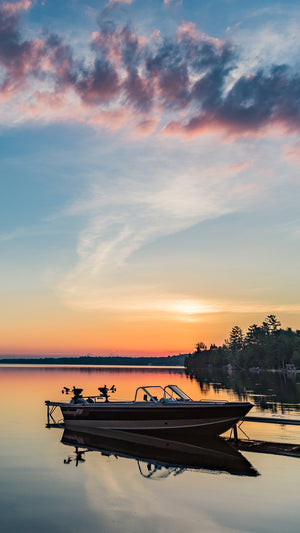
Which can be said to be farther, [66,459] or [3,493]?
[66,459]

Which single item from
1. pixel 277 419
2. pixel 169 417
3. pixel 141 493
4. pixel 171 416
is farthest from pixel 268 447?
pixel 141 493

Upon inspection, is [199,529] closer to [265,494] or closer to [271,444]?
[265,494]

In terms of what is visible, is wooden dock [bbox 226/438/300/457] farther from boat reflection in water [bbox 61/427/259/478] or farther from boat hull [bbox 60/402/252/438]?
boat hull [bbox 60/402/252/438]

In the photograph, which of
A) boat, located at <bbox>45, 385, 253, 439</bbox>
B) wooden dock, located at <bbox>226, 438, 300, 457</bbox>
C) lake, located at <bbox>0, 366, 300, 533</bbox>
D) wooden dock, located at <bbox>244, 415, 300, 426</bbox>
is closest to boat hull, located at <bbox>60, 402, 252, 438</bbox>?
boat, located at <bbox>45, 385, 253, 439</bbox>

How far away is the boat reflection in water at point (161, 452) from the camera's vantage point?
2134 centimetres

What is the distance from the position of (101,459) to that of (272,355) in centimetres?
18606

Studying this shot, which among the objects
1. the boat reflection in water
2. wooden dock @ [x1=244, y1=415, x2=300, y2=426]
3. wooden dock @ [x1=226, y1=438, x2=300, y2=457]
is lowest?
the boat reflection in water

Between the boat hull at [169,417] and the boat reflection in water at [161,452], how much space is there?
628 millimetres

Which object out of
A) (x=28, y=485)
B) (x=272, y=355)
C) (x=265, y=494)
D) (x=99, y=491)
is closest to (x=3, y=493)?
(x=28, y=485)

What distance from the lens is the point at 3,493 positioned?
1853 cm

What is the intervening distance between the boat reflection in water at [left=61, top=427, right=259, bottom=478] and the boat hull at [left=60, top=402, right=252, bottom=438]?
628 millimetres

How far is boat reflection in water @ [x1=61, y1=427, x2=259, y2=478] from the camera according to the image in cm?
2134

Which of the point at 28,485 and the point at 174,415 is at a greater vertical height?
the point at 174,415

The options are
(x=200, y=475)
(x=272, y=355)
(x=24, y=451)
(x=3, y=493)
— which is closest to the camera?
(x=3, y=493)
